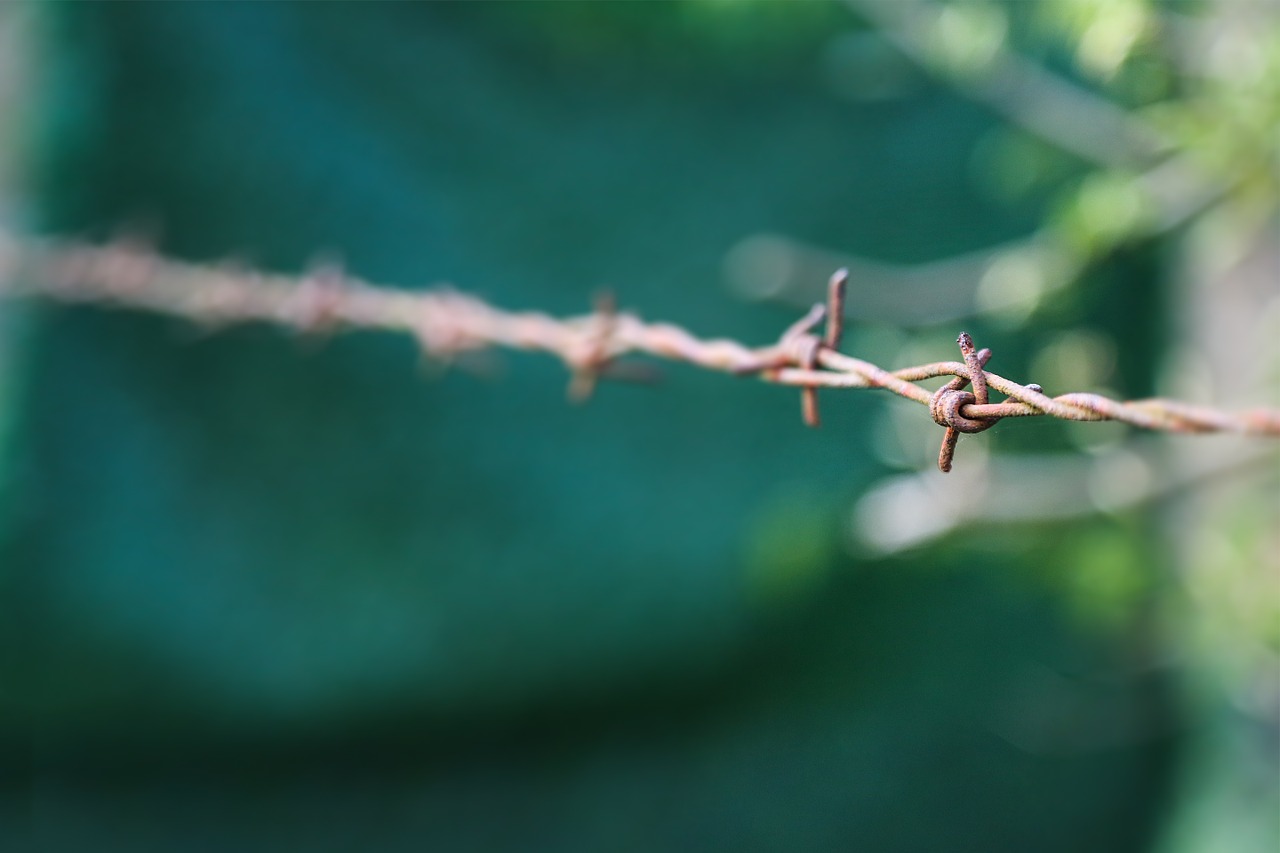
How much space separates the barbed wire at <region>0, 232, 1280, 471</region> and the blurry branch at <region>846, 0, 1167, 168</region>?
535mm

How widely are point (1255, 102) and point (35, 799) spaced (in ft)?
8.20

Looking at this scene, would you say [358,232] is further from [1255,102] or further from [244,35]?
[1255,102]

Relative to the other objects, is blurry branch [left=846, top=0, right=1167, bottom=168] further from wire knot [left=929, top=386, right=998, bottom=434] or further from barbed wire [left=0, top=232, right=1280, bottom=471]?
wire knot [left=929, top=386, right=998, bottom=434]

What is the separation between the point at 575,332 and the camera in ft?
3.04

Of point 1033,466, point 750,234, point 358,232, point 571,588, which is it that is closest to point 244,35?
point 358,232

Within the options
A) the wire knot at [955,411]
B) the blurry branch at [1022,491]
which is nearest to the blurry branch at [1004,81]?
the blurry branch at [1022,491]

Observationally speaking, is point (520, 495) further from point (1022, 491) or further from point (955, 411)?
point (955, 411)

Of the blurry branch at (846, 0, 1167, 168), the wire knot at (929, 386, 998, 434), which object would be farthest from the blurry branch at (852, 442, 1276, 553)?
the wire knot at (929, 386, 998, 434)

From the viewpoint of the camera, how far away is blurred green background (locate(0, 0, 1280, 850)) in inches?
86.2

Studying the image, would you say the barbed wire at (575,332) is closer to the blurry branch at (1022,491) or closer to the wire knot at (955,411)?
the wire knot at (955,411)

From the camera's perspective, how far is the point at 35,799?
7.46ft

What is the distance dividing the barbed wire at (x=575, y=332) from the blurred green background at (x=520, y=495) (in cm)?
40

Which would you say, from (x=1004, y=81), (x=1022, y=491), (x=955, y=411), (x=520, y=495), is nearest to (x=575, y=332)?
(x=955, y=411)

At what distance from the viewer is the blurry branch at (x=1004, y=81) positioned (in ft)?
4.28
